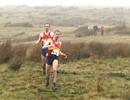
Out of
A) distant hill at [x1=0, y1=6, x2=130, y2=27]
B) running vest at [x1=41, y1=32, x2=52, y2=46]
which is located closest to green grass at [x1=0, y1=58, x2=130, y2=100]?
running vest at [x1=41, y1=32, x2=52, y2=46]

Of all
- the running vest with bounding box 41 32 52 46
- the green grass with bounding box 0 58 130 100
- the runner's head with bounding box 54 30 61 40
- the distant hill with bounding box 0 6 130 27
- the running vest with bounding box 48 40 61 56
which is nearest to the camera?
the green grass with bounding box 0 58 130 100

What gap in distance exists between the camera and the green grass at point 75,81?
1445cm

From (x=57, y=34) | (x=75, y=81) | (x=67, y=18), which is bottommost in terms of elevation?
(x=67, y=18)

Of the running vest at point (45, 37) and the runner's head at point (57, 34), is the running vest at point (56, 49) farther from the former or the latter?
the running vest at point (45, 37)

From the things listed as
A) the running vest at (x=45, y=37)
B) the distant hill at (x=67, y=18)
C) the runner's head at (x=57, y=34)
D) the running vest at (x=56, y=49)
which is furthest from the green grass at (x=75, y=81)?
the distant hill at (x=67, y=18)

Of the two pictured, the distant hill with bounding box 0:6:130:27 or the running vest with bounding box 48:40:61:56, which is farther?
the distant hill with bounding box 0:6:130:27

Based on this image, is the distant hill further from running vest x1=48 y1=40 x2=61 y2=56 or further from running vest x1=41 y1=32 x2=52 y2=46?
running vest x1=48 y1=40 x2=61 y2=56

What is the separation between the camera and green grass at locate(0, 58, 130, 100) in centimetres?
1445

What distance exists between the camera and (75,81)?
663 inches

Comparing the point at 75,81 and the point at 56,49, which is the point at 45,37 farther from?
the point at 75,81

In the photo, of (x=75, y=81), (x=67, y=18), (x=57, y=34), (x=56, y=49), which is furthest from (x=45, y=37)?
(x=67, y=18)
